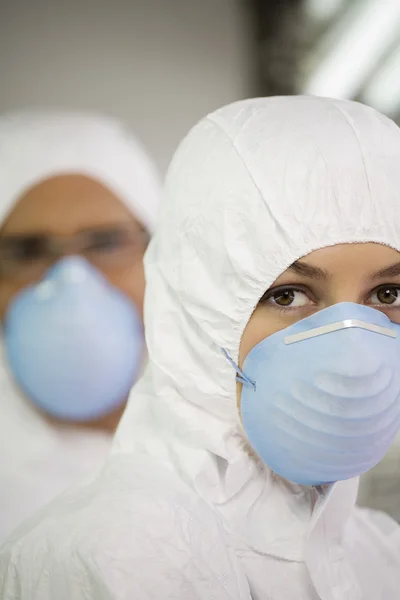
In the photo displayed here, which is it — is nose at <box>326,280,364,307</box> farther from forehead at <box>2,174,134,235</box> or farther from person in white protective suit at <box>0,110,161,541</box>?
forehead at <box>2,174,134,235</box>

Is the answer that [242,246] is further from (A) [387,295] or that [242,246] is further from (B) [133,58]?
(B) [133,58]

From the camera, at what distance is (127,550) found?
71 centimetres

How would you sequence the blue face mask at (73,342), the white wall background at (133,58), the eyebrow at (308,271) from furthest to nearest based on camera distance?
the white wall background at (133,58) < the blue face mask at (73,342) < the eyebrow at (308,271)

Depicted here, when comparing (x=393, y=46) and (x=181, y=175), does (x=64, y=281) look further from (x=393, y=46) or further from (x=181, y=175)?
(x=393, y=46)

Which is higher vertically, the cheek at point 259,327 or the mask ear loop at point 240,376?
the cheek at point 259,327

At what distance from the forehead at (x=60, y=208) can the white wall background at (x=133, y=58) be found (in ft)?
1.09

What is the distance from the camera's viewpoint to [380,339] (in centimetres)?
80

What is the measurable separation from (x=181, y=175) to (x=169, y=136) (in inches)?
40.6

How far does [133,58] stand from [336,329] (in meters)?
1.36

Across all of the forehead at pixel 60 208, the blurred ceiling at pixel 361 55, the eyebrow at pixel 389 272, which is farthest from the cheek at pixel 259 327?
the forehead at pixel 60 208

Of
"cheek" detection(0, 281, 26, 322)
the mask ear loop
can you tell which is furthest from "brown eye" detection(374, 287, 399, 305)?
"cheek" detection(0, 281, 26, 322)

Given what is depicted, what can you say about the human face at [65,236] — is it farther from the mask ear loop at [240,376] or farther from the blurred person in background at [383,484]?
the mask ear loop at [240,376]

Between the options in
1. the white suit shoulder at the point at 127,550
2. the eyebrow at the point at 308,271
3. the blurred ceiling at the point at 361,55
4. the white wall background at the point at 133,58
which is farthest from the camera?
the white wall background at the point at 133,58

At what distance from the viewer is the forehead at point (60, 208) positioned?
159cm
